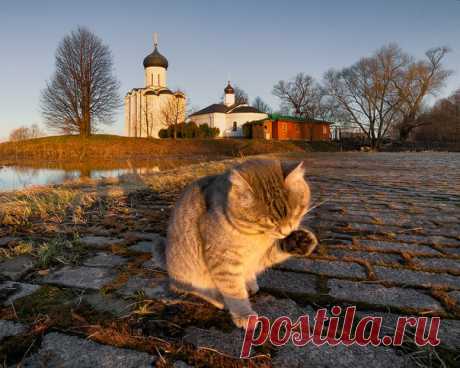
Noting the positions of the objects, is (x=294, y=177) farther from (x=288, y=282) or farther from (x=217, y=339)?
(x=217, y=339)

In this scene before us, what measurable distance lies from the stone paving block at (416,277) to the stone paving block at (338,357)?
71 centimetres

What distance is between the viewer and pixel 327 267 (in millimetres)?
2014

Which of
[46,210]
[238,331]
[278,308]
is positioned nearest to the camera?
[238,331]

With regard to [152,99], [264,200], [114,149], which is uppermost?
[152,99]

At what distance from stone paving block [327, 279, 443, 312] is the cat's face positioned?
17.5 inches

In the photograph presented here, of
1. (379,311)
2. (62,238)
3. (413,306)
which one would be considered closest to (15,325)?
(62,238)

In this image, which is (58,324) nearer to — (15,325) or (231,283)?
(15,325)

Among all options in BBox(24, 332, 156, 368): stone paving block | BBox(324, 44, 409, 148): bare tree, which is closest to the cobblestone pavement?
BBox(24, 332, 156, 368): stone paving block

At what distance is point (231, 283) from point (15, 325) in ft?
3.54

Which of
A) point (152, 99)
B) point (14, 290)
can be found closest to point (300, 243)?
point (14, 290)

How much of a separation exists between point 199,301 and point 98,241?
131 cm

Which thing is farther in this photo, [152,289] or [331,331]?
[152,289]

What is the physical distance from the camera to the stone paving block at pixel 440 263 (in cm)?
196

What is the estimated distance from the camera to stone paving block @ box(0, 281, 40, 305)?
5.36ft
